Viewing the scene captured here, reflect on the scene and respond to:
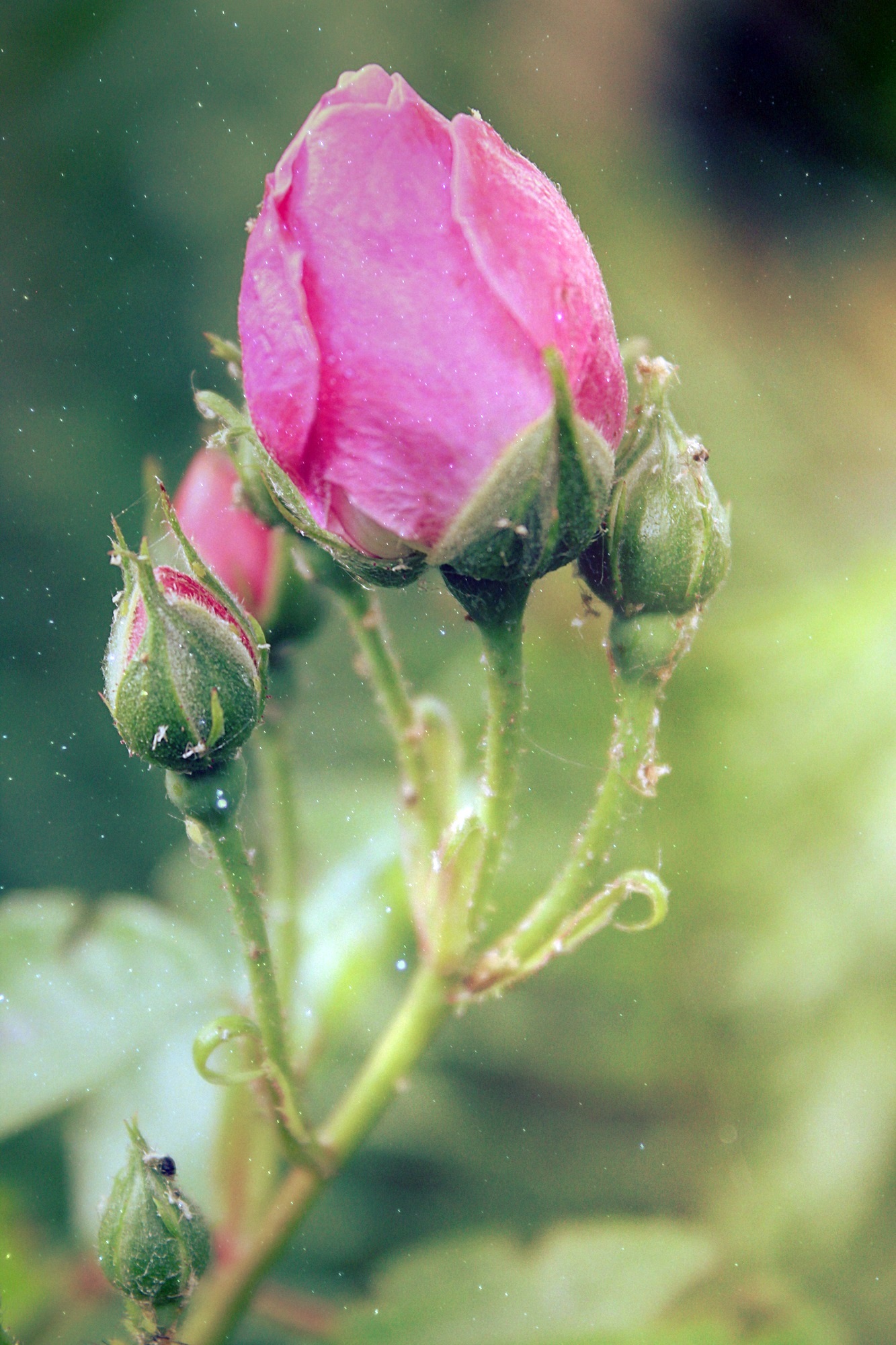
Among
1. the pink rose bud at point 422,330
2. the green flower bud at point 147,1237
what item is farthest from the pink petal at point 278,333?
the green flower bud at point 147,1237

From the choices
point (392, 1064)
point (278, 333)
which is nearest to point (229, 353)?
point (278, 333)

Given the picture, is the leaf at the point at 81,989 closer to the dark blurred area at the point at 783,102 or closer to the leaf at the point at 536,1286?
the leaf at the point at 536,1286

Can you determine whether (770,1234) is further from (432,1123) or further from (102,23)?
(102,23)

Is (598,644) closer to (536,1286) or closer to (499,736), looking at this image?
(499,736)

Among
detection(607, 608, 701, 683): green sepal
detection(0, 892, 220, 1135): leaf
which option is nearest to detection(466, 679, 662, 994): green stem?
detection(607, 608, 701, 683): green sepal

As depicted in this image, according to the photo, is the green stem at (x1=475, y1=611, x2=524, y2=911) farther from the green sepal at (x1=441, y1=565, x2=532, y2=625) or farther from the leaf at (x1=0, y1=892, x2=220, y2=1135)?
the leaf at (x1=0, y1=892, x2=220, y2=1135)
